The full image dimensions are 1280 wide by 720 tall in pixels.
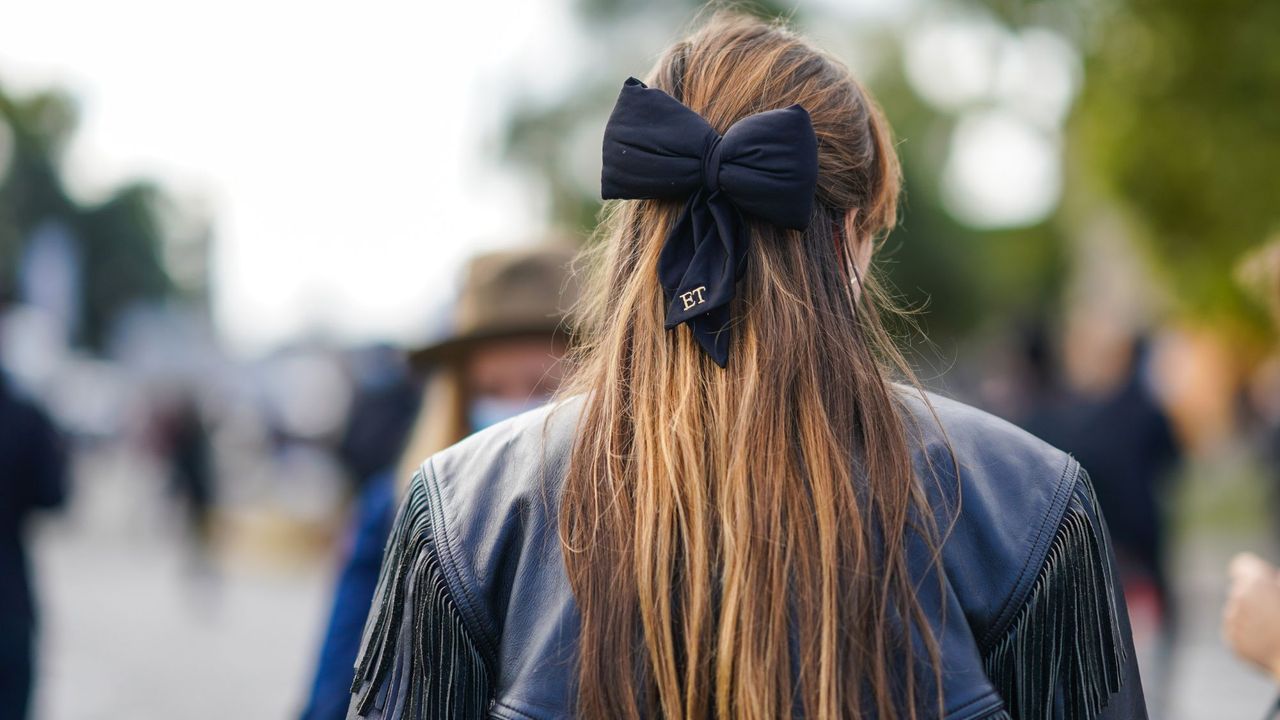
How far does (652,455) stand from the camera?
145 cm

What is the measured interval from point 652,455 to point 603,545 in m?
0.12

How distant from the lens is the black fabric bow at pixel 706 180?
143 cm

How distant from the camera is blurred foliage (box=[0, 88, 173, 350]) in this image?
38.7 meters

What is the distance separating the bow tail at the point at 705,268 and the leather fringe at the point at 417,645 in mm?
426

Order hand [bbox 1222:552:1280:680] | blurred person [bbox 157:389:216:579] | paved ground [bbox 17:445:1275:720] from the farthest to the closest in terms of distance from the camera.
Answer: blurred person [bbox 157:389:216:579] → paved ground [bbox 17:445:1275:720] → hand [bbox 1222:552:1280:680]

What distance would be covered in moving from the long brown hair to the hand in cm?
121

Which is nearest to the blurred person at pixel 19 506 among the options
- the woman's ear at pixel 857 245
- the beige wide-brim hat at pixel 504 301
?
the beige wide-brim hat at pixel 504 301

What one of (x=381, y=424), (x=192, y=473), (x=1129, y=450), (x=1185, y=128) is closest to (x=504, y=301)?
(x=1129, y=450)

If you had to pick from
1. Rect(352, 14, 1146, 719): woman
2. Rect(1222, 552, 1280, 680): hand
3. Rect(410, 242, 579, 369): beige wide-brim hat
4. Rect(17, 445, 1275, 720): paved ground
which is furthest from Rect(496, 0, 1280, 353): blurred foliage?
Rect(352, 14, 1146, 719): woman

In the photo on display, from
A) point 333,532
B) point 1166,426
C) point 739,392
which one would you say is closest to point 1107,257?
point 333,532

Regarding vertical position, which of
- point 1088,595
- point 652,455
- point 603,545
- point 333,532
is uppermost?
point 652,455

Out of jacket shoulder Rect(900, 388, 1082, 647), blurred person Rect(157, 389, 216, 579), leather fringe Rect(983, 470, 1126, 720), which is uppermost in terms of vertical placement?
jacket shoulder Rect(900, 388, 1082, 647)

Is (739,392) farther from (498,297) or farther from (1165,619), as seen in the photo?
(1165,619)

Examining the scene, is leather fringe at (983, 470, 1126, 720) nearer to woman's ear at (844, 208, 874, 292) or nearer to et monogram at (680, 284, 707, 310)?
woman's ear at (844, 208, 874, 292)
